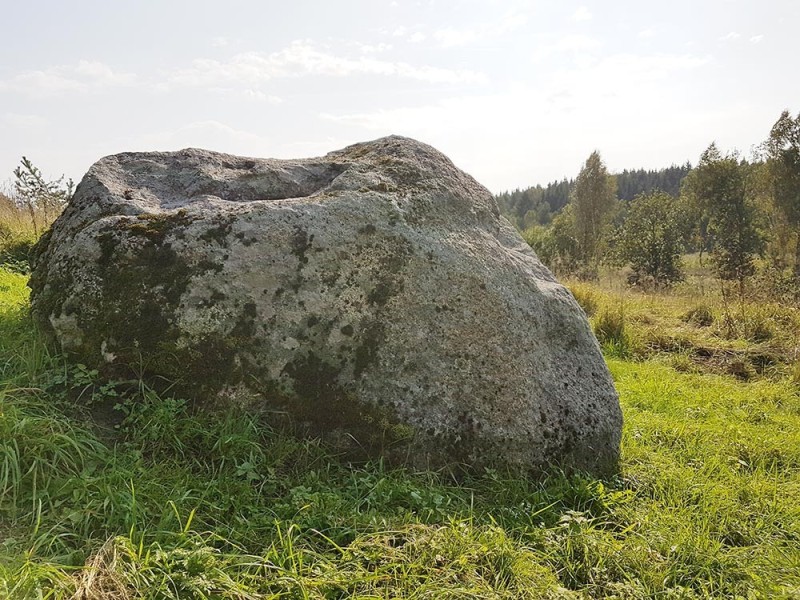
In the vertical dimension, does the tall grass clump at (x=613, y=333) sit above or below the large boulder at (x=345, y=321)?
below

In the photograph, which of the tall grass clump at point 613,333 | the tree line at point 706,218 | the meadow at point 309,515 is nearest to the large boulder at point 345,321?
the meadow at point 309,515

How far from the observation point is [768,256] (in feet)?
87.0

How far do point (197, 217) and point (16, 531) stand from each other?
6.72 ft

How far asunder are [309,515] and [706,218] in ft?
113

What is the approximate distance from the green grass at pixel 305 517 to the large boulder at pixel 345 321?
0.69 feet

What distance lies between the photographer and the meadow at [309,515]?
2.25 m

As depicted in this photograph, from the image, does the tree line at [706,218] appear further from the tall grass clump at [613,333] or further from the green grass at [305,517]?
the green grass at [305,517]

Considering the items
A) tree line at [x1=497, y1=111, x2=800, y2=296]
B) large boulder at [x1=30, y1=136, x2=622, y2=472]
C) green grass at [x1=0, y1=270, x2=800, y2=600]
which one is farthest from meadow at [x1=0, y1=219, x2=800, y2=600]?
tree line at [x1=497, y1=111, x2=800, y2=296]

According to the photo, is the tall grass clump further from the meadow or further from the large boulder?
the large boulder

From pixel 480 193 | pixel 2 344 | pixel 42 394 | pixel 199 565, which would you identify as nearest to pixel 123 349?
pixel 42 394

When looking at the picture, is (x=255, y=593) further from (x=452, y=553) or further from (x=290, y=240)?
(x=290, y=240)

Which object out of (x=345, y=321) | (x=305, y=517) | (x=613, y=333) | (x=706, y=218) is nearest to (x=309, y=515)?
(x=305, y=517)

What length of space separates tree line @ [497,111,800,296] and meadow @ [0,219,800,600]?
41.3ft

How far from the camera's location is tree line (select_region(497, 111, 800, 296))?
23.8 m
